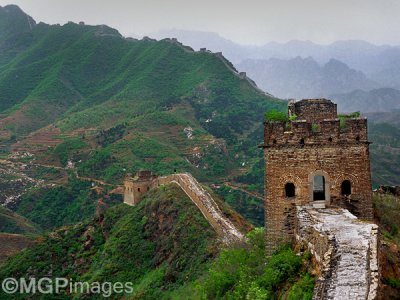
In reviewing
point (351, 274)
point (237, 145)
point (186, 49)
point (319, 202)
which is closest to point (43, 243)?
point (319, 202)

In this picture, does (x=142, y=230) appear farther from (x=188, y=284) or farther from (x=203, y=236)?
(x=188, y=284)

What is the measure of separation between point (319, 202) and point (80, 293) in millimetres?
29304

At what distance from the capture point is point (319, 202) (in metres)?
14.8

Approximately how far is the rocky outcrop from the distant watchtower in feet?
123

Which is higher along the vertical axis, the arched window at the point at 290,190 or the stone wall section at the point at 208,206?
the arched window at the point at 290,190

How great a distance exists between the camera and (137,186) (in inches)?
1937

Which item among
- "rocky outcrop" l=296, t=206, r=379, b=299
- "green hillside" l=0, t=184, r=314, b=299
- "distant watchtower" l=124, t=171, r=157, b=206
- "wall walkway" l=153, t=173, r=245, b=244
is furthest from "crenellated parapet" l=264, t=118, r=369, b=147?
"distant watchtower" l=124, t=171, r=157, b=206

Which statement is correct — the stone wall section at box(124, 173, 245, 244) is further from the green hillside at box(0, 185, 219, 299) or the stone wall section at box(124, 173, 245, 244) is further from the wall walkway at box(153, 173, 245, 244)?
the green hillside at box(0, 185, 219, 299)

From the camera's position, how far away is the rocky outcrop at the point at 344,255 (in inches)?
347

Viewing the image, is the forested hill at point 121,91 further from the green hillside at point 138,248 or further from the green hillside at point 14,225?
the green hillside at point 138,248

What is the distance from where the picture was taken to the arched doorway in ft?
49.1

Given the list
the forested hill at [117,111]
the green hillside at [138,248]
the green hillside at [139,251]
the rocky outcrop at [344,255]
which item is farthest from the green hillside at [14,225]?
the rocky outcrop at [344,255]

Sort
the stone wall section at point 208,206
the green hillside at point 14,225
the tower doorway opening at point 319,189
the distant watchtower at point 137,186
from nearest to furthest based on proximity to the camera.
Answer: the tower doorway opening at point 319,189, the stone wall section at point 208,206, the distant watchtower at point 137,186, the green hillside at point 14,225

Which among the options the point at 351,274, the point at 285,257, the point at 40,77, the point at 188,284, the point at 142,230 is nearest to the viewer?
the point at 351,274
